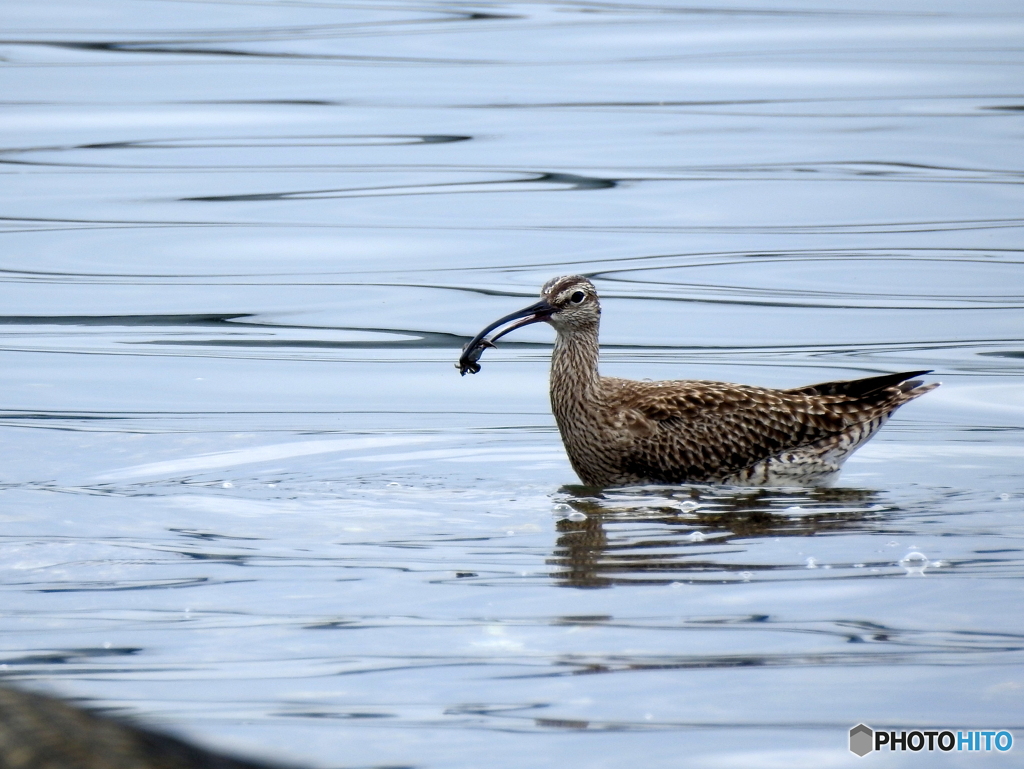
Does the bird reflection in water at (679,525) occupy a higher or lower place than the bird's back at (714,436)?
lower

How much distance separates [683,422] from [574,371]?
731 mm

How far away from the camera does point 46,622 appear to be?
22.2 ft

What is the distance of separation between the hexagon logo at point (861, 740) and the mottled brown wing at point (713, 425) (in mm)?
4312

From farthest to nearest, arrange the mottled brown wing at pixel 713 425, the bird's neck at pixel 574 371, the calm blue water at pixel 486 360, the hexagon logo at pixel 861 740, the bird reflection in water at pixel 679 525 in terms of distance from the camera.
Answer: the bird's neck at pixel 574 371 < the mottled brown wing at pixel 713 425 < the bird reflection in water at pixel 679 525 < the calm blue water at pixel 486 360 < the hexagon logo at pixel 861 740

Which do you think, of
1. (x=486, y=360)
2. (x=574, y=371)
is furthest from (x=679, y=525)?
(x=486, y=360)

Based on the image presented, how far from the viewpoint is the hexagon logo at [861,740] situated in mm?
5410

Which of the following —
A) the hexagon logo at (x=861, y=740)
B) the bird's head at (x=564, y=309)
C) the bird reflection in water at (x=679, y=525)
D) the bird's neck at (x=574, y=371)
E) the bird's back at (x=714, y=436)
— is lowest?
the hexagon logo at (x=861, y=740)

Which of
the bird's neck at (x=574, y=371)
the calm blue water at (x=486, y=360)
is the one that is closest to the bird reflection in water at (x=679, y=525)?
the calm blue water at (x=486, y=360)

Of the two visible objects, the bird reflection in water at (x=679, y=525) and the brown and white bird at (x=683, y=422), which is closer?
the bird reflection in water at (x=679, y=525)

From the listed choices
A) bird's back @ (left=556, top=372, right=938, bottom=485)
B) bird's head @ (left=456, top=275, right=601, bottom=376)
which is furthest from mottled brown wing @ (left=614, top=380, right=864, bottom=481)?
bird's head @ (left=456, top=275, right=601, bottom=376)

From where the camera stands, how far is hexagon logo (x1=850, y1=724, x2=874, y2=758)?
17.7ft

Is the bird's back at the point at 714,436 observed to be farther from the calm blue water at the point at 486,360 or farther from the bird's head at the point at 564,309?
the bird's head at the point at 564,309

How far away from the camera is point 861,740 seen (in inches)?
215

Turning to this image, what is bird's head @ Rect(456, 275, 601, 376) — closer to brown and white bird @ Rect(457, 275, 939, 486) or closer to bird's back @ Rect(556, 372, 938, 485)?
brown and white bird @ Rect(457, 275, 939, 486)
